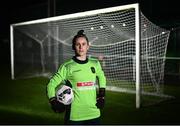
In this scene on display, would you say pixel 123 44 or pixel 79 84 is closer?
pixel 79 84

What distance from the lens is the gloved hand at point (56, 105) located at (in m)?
3.29

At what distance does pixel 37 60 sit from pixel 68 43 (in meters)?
7.04

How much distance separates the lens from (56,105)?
330cm

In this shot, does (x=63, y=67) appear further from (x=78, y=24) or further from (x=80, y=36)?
(x=78, y=24)

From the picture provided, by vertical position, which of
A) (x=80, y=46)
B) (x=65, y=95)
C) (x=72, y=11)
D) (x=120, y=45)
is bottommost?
(x=65, y=95)

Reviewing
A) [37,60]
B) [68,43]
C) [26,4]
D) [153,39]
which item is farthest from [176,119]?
[26,4]

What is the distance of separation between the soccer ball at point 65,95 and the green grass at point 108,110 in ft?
9.80

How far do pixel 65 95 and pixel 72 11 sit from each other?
20.3 meters

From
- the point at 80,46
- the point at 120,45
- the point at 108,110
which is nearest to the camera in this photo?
the point at 80,46

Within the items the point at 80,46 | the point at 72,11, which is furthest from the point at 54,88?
the point at 72,11

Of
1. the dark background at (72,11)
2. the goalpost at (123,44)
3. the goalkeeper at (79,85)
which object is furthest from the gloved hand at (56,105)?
the dark background at (72,11)

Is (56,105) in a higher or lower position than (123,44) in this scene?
lower

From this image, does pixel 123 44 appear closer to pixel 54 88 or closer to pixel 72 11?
pixel 54 88

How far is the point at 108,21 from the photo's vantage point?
952cm
